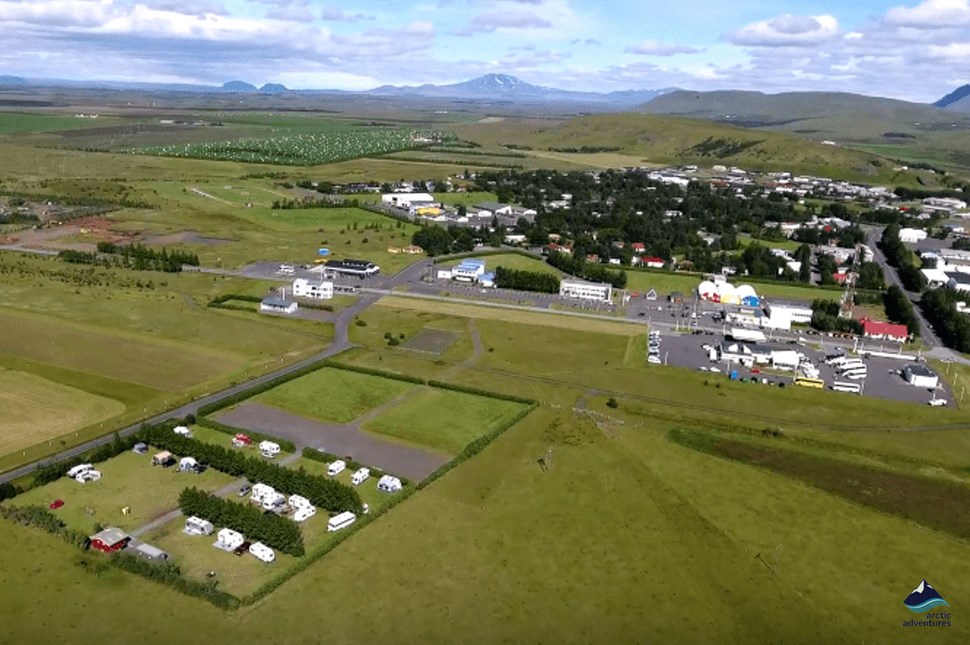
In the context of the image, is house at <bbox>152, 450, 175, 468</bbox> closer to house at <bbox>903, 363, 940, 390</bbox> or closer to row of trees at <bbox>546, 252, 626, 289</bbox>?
house at <bbox>903, 363, 940, 390</bbox>

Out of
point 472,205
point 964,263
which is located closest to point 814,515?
point 964,263

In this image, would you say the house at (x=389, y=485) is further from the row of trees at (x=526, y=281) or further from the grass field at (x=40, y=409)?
the row of trees at (x=526, y=281)

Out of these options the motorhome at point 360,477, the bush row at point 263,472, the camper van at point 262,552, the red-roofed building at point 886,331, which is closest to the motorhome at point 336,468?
the motorhome at point 360,477

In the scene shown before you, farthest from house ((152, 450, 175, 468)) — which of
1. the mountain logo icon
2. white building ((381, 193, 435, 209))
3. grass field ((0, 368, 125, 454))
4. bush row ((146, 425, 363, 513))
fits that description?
white building ((381, 193, 435, 209))

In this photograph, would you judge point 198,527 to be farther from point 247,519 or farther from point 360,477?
point 360,477

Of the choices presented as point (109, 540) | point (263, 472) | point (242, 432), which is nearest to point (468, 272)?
point (242, 432)

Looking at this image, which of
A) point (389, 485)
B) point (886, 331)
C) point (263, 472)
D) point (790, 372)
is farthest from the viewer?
point (886, 331)

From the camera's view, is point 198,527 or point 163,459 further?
point 163,459
